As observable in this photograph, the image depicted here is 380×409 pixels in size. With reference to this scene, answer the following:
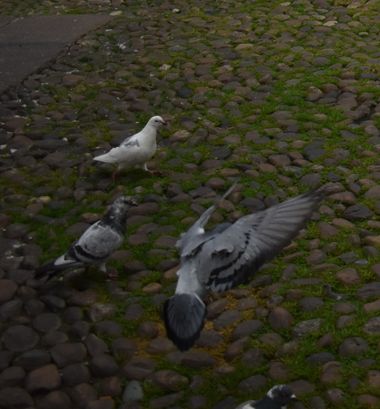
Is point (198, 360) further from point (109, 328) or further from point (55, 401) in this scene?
point (55, 401)

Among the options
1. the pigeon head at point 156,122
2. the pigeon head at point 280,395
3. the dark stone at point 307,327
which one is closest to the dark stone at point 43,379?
the pigeon head at point 280,395

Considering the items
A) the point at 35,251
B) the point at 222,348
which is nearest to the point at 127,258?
the point at 35,251

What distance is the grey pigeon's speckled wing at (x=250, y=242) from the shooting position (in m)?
4.14

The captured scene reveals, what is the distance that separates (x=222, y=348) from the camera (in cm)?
452

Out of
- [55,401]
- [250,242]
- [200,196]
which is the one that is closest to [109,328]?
[55,401]

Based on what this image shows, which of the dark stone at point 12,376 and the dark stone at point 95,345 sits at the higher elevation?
the dark stone at point 12,376

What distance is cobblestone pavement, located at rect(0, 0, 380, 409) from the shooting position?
4.32 metres

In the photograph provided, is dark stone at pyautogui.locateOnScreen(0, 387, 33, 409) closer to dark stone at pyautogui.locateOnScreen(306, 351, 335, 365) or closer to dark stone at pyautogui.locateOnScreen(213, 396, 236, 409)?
dark stone at pyautogui.locateOnScreen(213, 396, 236, 409)

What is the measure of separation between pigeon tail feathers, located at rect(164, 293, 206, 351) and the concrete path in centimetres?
463

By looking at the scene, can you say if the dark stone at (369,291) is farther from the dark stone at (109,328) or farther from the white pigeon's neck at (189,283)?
the dark stone at (109,328)

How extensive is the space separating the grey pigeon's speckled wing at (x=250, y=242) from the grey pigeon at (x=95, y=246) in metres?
1.02

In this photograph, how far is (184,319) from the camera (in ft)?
13.3

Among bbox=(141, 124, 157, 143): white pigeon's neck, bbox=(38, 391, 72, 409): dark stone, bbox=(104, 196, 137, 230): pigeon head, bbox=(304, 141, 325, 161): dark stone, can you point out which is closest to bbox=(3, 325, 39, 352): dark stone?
bbox=(38, 391, 72, 409): dark stone

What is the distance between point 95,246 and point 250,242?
1.24 m
